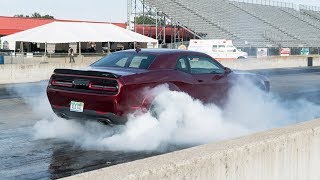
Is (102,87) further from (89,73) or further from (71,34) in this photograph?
(71,34)

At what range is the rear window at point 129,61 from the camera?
26.7ft

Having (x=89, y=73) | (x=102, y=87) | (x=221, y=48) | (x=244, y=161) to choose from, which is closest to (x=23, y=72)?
(x=89, y=73)

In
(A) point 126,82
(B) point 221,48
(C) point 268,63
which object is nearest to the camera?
(A) point 126,82

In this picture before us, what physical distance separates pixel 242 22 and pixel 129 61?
169 feet

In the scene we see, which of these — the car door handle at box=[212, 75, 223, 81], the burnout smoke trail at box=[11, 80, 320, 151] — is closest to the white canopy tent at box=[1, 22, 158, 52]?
the burnout smoke trail at box=[11, 80, 320, 151]

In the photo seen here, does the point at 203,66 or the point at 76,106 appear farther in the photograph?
the point at 203,66

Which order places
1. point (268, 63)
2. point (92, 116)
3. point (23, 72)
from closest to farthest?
point (92, 116), point (23, 72), point (268, 63)

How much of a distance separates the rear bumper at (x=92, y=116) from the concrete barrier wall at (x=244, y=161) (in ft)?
10.1

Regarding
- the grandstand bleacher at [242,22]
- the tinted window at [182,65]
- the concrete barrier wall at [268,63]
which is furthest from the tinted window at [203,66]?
the grandstand bleacher at [242,22]

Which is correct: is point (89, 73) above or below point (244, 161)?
above

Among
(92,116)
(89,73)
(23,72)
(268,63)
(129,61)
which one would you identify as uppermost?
(129,61)

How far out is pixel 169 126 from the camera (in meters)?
7.97

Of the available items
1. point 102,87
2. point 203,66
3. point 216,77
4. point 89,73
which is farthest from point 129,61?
point 216,77

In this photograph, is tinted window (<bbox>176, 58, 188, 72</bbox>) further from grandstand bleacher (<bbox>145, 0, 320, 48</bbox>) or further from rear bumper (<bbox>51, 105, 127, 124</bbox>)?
grandstand bleacher (<bbox>145, 0, 320, 48</bbox>)
